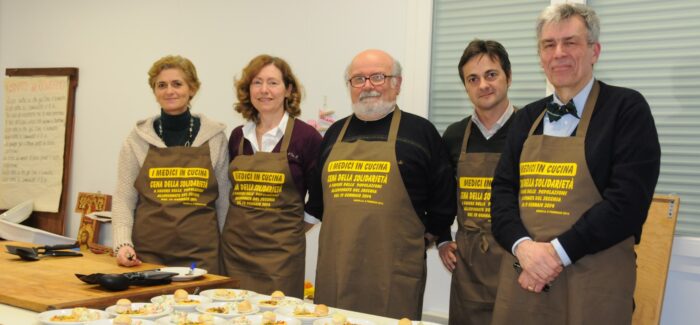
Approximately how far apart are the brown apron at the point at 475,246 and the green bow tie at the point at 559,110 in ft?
1.48

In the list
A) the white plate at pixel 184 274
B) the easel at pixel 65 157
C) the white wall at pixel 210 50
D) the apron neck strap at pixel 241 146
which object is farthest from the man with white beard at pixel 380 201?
the easel at pixel 65 157

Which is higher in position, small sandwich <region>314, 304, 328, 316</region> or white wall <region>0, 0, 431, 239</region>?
white wall <region>0, 0, 431, 239</region>

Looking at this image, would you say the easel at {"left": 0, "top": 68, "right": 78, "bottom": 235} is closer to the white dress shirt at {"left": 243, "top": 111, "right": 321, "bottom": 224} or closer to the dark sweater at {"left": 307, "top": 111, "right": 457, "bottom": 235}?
the white dress shirt at {"left": 243, "top": 111, "right": 321, "bottom": 224}

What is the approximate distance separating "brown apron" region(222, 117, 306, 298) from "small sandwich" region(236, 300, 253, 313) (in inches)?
34.5

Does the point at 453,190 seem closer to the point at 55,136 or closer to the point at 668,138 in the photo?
the point at 668,138

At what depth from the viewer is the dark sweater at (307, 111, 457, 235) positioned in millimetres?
2486

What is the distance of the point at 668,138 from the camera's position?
9.29 feet

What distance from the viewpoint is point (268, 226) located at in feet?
8.95

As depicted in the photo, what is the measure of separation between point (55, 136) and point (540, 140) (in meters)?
3.96

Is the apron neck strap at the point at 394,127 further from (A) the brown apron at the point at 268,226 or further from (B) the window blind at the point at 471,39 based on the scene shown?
(B) the window blind at the point at 471,39

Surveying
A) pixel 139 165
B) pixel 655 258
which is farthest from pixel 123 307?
pixel 655 258

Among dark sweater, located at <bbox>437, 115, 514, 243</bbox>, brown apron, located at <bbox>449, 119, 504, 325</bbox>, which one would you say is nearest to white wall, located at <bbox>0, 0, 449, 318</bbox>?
dark sweater, located at <bbox>437, 115, 514, 243</bbox>

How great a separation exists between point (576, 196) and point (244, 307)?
0.97 m

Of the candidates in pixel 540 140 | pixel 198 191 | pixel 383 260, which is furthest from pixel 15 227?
pixel 540 140
